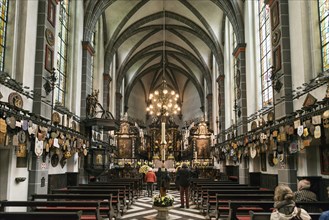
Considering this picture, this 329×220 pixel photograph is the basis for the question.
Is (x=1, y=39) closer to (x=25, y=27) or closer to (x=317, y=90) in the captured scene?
(x=25, y=27)

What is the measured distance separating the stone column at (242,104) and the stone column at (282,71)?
17.4 ft

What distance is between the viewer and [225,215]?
34.7 ft

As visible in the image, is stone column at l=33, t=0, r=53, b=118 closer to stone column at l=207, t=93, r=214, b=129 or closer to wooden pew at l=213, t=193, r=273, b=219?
wooden pew at l=213, t=193, r=273, b=219

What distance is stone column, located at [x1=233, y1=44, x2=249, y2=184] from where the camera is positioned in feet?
57.2

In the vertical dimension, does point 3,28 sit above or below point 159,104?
above

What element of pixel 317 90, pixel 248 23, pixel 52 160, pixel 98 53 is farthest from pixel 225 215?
pixel 98 53

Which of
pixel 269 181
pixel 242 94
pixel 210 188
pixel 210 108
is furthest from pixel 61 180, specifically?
pixel 210 108

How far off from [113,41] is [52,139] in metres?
14.4

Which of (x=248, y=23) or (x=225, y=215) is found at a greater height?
(x=248, y=23)

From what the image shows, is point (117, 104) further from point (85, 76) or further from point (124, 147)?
point (85, 76)

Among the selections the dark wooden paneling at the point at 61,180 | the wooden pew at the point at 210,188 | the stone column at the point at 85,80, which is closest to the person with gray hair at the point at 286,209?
the wooden pew at the point at 210,188

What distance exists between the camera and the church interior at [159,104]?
9594mm

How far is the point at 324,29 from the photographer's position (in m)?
10.6

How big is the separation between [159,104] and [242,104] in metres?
5.24
